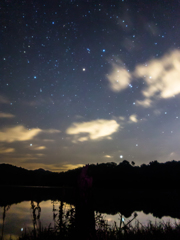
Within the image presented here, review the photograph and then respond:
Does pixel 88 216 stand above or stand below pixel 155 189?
above

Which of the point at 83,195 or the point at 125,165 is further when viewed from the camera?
the point at 125,165

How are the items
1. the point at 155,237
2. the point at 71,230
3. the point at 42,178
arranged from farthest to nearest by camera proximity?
the point at 42,178 < the point at 155,237 < the point at 71,230

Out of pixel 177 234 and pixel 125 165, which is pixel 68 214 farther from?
pixel 125 165

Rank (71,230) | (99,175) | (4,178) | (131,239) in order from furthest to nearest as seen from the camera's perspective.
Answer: (4,178) < (99,175) < (131,239) < (71,230)

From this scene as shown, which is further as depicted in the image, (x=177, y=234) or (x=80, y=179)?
(x=177, y=234)

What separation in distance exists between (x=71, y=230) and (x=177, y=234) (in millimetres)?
6452

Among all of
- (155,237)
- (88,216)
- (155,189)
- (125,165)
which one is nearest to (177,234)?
(155,237)

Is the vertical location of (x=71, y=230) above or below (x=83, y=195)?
below

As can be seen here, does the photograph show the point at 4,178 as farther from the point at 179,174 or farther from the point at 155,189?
the point at 179,174

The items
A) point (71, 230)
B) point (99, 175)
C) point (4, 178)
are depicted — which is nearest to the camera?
point (71, 230)

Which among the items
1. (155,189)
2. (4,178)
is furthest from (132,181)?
(4,178)

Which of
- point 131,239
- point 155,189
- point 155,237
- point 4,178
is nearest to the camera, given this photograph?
point 131,239

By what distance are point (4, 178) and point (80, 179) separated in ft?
516

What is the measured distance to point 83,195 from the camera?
6.33 m
